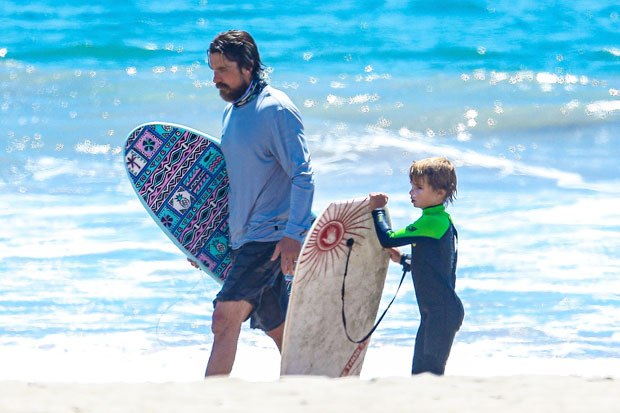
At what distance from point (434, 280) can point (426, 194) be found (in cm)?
32

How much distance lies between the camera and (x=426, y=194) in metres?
4.66

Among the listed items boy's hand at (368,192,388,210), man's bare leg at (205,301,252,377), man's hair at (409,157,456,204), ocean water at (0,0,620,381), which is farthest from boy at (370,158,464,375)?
ocean water at (0,0,620,381)

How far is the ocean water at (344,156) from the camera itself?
636 cm

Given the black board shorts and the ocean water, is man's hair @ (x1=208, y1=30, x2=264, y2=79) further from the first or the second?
the ocean water

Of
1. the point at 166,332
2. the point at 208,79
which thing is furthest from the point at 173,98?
the point at 166,332

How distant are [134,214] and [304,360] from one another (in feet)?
16.2

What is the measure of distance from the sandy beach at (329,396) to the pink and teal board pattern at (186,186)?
103 centimetres

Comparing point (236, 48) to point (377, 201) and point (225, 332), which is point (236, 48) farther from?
point (225, 332)

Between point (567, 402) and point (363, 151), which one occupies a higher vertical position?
point (567, 402)

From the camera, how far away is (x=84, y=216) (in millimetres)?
9570

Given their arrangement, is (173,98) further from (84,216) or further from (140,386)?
(140,386)

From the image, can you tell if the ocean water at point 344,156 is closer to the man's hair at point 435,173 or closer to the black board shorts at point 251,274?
the black board shorts at point 251,274

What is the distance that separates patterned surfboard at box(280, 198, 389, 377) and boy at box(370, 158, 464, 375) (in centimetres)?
22

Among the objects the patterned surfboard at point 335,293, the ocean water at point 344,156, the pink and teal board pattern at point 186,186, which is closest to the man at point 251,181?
the patterned surfboard at point 335,293
